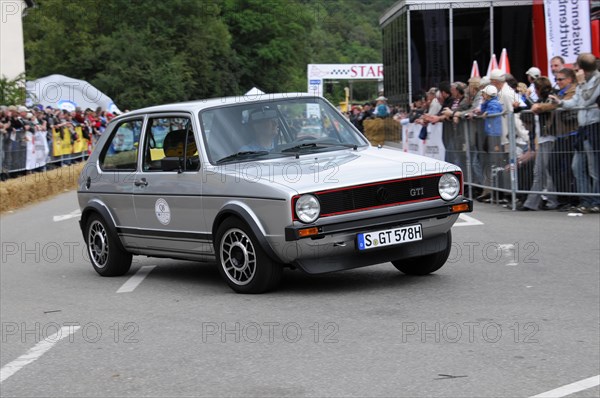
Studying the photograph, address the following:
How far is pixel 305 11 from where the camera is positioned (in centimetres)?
9306

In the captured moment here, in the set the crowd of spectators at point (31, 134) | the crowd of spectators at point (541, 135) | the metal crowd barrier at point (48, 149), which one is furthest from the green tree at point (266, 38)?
the crowd of spectators at point (541, 135)

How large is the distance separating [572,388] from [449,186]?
386 cm

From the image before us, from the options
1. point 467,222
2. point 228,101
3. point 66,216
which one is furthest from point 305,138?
point 66,216

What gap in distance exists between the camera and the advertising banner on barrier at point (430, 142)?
20281 mm

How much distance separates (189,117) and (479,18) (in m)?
24.6

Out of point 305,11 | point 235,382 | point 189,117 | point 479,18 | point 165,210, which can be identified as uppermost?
point 305,11

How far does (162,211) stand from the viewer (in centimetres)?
996

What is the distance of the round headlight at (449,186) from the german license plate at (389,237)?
1.32 ft

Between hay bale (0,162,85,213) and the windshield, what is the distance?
1306 cm

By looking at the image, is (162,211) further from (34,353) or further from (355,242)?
(34,353)

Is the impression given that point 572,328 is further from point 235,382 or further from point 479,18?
point 479,18

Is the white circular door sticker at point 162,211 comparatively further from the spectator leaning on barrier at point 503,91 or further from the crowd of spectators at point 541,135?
the spectator leaning on barrier at point 503,91

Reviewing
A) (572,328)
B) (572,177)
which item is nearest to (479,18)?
(572,177)

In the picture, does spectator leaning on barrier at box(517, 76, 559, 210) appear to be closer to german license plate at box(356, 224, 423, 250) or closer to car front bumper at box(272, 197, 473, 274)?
car front bumper at box(272, 197, 473, 274)
